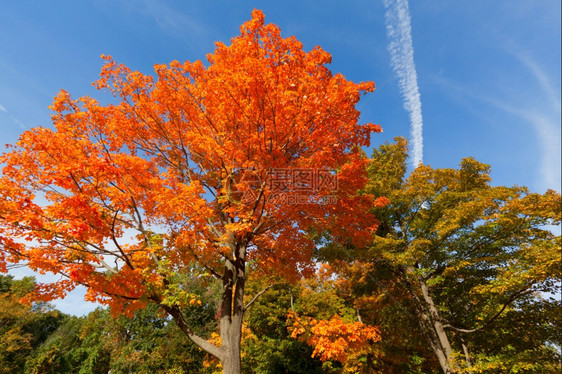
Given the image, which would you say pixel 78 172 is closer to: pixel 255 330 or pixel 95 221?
pixel 95 221

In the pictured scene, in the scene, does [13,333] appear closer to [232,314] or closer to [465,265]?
[232,314]

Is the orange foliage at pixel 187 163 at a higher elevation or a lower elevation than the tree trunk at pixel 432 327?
higher

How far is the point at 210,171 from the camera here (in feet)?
24.7

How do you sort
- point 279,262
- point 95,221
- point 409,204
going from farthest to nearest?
point 409,204 → point 279,262 → point 95,221

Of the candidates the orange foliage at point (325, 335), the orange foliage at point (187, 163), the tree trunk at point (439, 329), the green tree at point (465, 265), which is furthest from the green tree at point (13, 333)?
the tree trunk at point (439, 329)

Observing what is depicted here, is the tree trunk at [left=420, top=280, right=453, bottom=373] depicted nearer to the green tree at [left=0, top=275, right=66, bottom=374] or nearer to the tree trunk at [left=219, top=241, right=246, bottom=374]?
the tree trunk at [left=219, top=241, right=246, bottom=374]

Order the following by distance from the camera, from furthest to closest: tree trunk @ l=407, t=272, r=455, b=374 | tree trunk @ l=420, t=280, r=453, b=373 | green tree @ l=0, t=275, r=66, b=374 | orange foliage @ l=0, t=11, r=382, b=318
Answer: green tree @ l=0, t=275, r=66, b=374
tree trunk @ l=407, t=272, r=455, b=374
tree trunk @ l=420, t=280, r=453, b=373
orange foliage @ l=0, t=11, r=382, b=318

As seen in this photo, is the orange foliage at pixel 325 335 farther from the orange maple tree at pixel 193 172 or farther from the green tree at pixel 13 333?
the green tree at pixel 13 333

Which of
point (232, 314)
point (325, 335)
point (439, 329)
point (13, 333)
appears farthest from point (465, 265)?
point (13, 333)

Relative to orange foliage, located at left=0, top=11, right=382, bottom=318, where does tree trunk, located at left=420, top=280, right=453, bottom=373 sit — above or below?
below

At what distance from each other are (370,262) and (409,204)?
3.21 meters

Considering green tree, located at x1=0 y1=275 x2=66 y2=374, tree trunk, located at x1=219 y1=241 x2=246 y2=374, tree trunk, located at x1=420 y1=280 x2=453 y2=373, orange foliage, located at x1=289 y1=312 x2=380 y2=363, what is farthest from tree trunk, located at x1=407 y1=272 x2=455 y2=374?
green tree, located at x1=0 y1=275 x2=66 y2=374

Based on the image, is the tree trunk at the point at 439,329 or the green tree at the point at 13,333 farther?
the green tree at the point at 13,333

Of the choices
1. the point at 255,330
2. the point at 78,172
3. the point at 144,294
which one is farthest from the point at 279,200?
the point at 255,330
